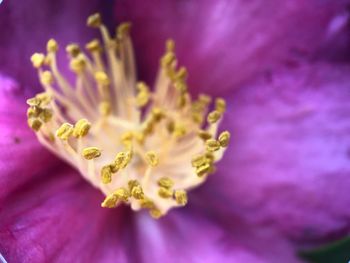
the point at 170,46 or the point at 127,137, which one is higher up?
the point at 170,46

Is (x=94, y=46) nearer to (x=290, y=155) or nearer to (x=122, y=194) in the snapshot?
(x=122, y=194)

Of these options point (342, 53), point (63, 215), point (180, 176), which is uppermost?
point (342, 53)

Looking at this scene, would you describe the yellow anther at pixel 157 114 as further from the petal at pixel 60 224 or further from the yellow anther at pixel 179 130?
the petal at pixel 60 224

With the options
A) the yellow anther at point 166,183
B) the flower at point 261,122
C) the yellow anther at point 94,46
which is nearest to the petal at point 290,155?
the flower at point 261,122

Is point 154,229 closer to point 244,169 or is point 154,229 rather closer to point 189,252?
point 189,252

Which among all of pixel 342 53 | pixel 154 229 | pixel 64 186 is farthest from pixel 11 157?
pixel 342 53

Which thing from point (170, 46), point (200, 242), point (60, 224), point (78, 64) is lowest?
point (60, 224)

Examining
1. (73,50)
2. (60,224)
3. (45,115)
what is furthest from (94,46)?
(60,224)
